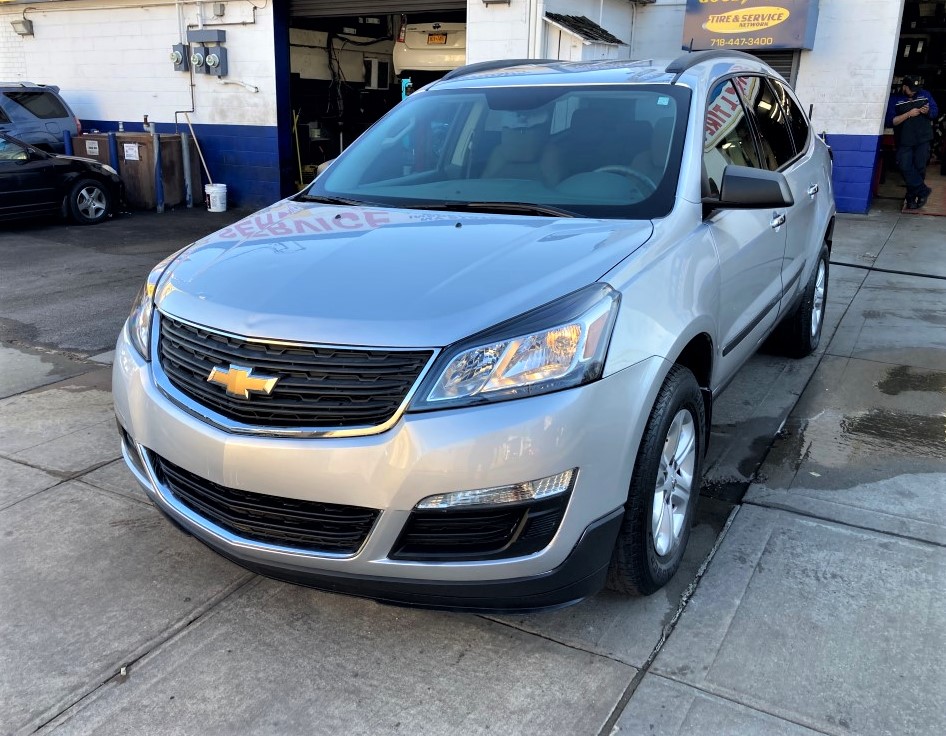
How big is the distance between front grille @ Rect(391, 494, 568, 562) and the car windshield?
1.31 meters

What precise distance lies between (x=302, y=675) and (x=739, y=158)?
9.54 ft

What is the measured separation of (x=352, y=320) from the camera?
8.05 feet

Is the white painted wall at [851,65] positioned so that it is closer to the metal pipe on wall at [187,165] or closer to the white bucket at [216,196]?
the white bucket at [216,196]

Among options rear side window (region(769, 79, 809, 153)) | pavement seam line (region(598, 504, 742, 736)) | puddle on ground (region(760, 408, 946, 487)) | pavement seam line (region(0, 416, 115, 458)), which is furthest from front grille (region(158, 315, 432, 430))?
rear side window (region(769, 79, 809, 153))

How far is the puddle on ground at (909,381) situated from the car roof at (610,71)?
2.13m

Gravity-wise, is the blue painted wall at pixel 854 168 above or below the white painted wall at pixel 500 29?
below

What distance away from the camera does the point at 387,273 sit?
107 inches

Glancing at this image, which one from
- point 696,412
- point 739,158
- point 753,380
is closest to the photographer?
point 696,412

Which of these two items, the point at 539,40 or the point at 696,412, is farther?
the point at 539,40

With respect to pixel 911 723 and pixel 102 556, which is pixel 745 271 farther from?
pixel 102 556

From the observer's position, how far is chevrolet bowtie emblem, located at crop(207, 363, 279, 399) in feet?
8.14

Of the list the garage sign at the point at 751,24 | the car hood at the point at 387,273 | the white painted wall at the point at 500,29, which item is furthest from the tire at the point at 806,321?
the garage sign at the point at 751,24

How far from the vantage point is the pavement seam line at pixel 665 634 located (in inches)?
97.9

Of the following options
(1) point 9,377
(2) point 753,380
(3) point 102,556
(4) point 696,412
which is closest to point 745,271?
(4) point 696,412
